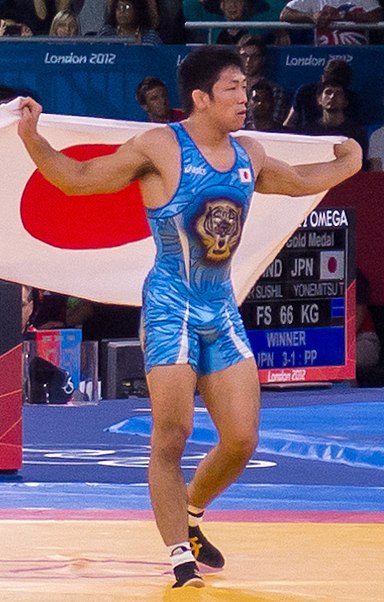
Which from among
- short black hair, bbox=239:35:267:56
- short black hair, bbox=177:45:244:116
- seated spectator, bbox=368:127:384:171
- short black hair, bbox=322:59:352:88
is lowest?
short black hair, bbox=177:45:244:116

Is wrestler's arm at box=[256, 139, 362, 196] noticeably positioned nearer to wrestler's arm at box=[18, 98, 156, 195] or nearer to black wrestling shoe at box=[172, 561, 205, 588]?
wrestler's arm at box=[18, 98, 156, 195]

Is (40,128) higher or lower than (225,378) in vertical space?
higher

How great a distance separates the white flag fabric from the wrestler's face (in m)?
2.57

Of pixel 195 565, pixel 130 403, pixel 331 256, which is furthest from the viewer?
pixel 331 256

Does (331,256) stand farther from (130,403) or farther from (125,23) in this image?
(125,23)

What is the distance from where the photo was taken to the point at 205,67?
500cm

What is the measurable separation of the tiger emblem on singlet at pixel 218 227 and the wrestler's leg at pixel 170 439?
1.26 feet

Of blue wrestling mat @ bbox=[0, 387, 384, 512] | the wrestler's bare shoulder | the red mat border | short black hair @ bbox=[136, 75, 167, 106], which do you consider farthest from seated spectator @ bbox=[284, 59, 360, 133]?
the wrestler's bare shoulder

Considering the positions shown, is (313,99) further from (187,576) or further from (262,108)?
(187,576)

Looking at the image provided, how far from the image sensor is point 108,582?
4824 millimetres

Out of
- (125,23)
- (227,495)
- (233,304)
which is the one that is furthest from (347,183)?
(233,304)

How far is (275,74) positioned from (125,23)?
136 centimetres

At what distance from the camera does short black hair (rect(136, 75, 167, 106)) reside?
11.4 meters

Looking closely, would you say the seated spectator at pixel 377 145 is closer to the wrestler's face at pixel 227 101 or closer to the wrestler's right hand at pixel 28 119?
the wrestler's face at pixel 227 101
